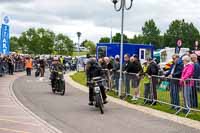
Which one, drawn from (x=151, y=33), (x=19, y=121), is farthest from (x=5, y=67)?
(x=151, y=33)

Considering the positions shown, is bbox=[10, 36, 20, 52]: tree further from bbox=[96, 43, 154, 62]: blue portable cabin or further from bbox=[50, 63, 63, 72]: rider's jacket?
bbox=[50, 63, 63, 72]: rider's jacket

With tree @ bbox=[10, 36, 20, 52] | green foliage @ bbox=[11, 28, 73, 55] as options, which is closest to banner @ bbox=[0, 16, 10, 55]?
green foliage @ bbox=[11, 28, 73, 55]

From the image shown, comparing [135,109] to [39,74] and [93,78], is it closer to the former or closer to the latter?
[93,78]

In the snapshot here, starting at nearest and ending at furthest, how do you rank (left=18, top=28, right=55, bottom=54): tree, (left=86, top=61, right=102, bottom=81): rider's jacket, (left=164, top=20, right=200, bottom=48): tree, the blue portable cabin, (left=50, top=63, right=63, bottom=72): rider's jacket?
1. (left=86, top=61, right=102, bottom=81): rider's jacket
2. (left=50, top=63, right=63, bottom=72): rider's jacket
3. the blue portable cabin
4. (left=18, top=28, right=55, bottom=54): tree
5. (left=164, top=20, right=200, bottom=48): tree

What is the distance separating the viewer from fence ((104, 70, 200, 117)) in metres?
14.7

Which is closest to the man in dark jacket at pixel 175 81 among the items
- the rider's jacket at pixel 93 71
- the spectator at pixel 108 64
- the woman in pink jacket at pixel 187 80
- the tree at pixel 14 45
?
the woman in pink jacket at pixel 187 80

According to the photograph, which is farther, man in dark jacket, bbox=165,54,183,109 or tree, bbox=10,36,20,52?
tree, bbox=10,36,20,52

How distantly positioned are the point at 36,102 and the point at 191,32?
114 m

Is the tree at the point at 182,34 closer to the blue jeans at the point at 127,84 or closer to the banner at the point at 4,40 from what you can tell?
the banner at the point at 4,40

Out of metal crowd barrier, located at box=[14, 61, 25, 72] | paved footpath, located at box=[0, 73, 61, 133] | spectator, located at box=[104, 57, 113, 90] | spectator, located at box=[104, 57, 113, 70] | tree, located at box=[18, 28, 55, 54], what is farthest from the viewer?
tree, located at box=[18, 28, 55, 54]

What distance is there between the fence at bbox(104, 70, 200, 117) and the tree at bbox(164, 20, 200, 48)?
10648 cm

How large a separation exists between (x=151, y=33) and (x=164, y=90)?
117451 mm

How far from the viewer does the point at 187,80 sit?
1470cm

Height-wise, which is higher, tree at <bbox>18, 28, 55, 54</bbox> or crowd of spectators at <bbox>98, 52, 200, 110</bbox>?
tree at <bbox>18, 28, 55, 54</bbox>
